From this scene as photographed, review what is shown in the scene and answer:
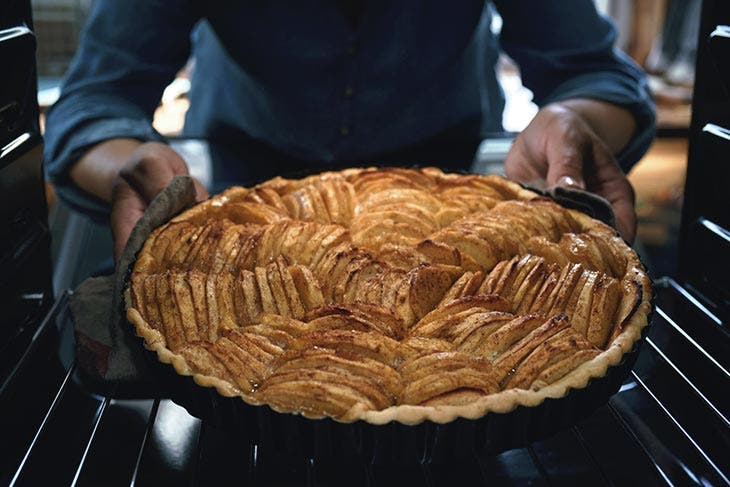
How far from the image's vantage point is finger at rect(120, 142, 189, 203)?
2.43m

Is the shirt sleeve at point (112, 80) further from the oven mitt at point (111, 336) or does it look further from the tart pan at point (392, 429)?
the tart pan at point (392, 429)

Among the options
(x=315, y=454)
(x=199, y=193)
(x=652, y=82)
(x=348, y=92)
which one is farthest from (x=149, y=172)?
(x=652, y=82)

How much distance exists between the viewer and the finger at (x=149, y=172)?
2.43 metres

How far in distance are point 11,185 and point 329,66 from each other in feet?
4.80

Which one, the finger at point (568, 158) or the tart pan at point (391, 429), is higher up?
the finger at point (568, 158)

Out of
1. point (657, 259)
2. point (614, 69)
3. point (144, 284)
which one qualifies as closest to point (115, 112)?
point (144, 284)

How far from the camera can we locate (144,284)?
1.98m

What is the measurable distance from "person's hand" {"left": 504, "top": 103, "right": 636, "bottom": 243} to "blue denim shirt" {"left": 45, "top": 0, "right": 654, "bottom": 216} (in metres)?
0.45

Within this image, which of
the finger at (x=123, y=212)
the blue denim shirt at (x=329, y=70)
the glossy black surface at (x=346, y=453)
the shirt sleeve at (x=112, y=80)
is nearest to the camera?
the glossy black surface at (x=346, y=453)

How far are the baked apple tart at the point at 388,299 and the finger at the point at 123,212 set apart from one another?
0.57ft

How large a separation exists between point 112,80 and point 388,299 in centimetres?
171

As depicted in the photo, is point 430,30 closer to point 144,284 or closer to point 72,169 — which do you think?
point 72,169

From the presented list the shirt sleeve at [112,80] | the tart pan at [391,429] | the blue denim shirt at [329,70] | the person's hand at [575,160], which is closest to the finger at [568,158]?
the person's hand at [575,160]

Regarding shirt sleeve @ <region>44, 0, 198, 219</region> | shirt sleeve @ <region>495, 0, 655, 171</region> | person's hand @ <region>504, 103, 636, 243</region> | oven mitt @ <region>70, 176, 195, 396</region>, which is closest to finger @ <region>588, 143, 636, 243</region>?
person's hand @ <region>504, 103, 636, 243</region>
